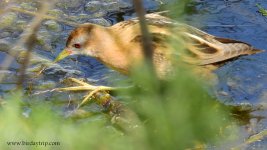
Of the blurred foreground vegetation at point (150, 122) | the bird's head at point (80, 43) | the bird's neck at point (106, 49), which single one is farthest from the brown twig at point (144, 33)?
the bird's head at point (80, 43)

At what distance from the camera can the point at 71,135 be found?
1366 mm

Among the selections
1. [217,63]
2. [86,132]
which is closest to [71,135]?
[86,132]

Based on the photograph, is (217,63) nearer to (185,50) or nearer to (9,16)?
(9,16)

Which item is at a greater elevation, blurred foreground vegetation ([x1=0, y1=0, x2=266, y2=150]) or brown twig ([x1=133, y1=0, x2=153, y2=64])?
brown twig ([x1=133, y1=0, x2=153, y2=64])

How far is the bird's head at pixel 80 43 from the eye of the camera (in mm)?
4723

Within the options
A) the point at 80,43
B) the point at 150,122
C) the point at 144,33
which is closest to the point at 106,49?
the point at 80,43

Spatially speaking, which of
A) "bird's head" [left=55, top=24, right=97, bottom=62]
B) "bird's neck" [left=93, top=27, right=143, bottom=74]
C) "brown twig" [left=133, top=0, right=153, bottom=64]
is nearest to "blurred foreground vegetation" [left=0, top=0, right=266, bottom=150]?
"brown twig" [left=133, top=0, right=153, bottom=64]

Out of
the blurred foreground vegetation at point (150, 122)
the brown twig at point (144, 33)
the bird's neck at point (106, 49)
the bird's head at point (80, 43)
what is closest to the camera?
the brown twig at point (144, 33)

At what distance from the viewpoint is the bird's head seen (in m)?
4.72

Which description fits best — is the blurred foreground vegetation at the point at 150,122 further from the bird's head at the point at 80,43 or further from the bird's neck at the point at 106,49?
the bird's head at the point at 80,43

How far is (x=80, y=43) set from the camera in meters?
4.76

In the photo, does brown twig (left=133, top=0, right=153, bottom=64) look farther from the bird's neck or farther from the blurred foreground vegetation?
the bird's neck

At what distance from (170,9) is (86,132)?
330mm

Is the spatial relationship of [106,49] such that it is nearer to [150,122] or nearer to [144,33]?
[150,122]
